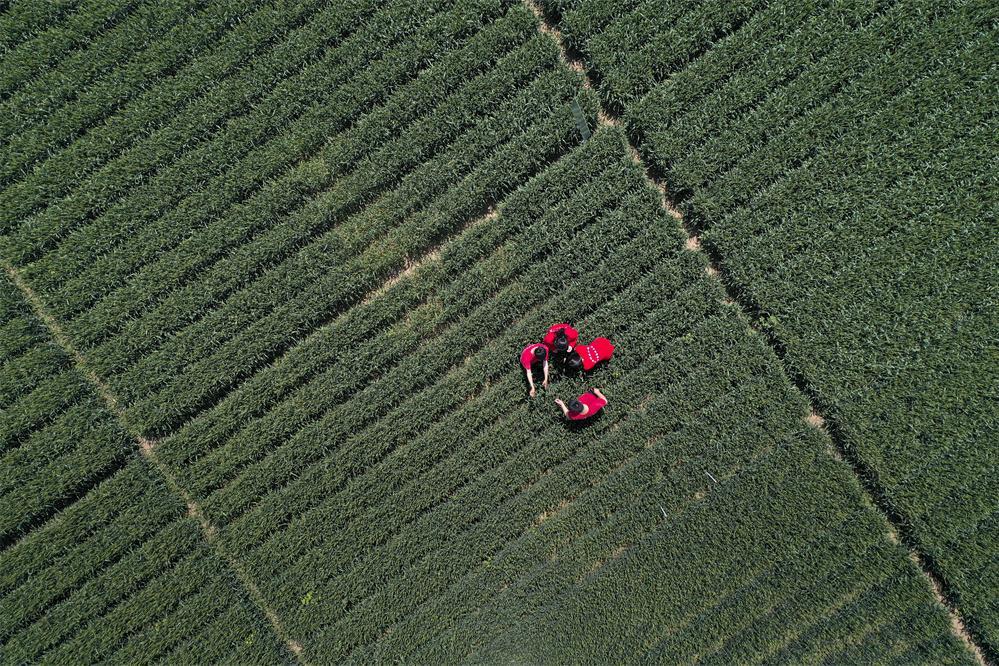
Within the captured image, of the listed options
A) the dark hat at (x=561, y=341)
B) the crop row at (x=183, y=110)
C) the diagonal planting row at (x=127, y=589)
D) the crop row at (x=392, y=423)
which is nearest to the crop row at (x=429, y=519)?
the crop row at (x=392, y=423)

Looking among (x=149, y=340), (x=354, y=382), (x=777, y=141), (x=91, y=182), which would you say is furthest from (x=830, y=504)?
(x=91, y=182)

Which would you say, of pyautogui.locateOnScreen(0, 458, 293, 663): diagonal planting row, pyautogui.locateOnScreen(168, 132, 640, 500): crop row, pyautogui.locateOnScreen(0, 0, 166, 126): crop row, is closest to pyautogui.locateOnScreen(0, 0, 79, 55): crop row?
pyautogui.locateOnScreen(0, 0, 166, 126): crop row

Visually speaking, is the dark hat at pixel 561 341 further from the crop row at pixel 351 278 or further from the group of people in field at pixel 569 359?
the crop row at pixel 351 278

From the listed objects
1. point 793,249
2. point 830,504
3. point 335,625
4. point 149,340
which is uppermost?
point 149,340

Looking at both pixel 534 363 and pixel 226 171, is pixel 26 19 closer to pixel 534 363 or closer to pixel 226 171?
pixel 226 171

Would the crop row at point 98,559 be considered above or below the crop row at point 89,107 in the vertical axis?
below

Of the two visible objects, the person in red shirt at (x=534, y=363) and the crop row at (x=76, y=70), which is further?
the crop row at (x=76, y=70)

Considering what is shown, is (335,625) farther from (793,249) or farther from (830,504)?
(793,249)
